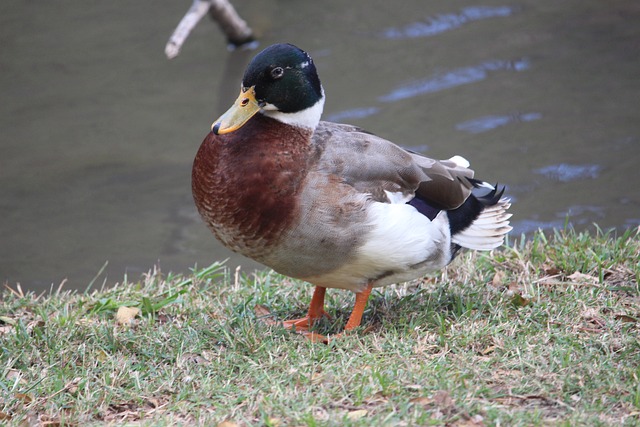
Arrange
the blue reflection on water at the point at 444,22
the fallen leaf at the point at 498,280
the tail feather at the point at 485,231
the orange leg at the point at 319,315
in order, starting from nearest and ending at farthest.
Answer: the orange leg at the point at 319,315
the tail feather at the point at 485,231
the fallen leaf at the point at 498,280
the blue reflection on water at the point at 444,22

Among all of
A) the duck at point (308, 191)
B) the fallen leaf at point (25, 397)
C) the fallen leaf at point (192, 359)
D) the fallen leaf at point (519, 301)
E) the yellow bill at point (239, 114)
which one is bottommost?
the fallen leaf at point (519, 301)

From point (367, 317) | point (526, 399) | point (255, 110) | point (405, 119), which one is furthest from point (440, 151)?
point (526, 399)

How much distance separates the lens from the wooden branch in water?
7.66 meters

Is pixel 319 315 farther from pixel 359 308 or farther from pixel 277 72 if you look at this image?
pixel 277 72

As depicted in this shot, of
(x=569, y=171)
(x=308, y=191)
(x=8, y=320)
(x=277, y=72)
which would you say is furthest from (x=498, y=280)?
(x=569, y=171)

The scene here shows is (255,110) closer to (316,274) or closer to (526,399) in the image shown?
(316,274)

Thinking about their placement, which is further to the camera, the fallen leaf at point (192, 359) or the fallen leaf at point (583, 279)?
the fallen leaf at point (583, 279)

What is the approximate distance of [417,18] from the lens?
9.84 m

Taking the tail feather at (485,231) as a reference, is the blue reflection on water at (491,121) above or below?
below

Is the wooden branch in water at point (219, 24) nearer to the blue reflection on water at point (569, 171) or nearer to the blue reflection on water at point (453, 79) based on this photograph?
the blue reflection on water at point (453, 79)

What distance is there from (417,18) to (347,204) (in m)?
6.57

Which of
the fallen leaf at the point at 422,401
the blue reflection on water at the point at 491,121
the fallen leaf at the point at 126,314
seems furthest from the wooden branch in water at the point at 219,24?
the fallen leaf at the point at 422,401

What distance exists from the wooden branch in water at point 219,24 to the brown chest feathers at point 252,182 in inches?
151

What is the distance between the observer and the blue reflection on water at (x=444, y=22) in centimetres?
961
